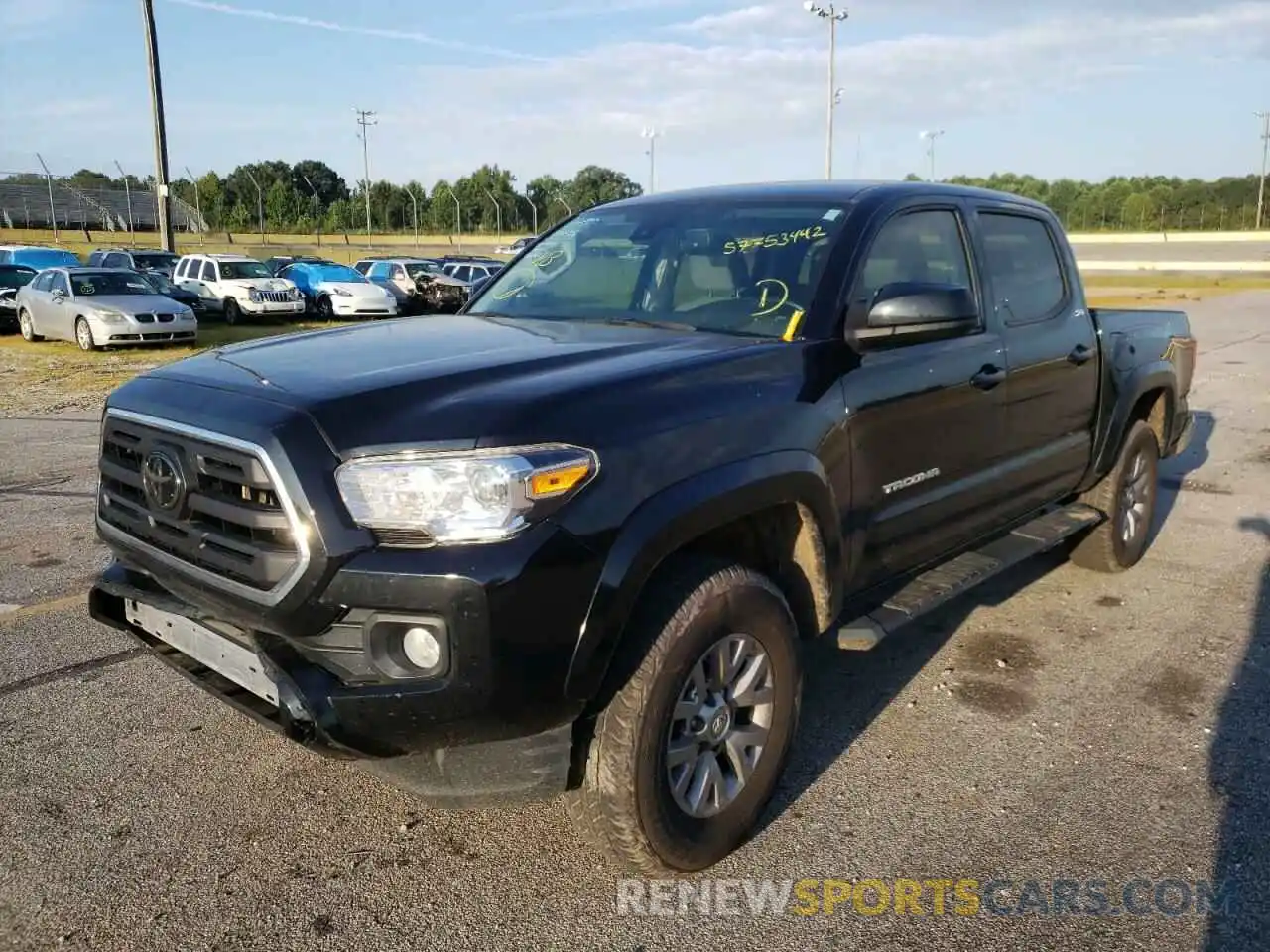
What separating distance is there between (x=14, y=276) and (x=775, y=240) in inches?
933

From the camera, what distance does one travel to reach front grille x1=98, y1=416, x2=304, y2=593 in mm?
2598

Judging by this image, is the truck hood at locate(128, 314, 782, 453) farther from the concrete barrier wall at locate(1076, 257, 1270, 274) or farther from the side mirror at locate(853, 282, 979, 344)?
the concrete barrier wall at locate(1076, 257, 1270, 274)

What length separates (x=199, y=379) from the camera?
9.85 feet

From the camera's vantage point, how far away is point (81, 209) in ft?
198

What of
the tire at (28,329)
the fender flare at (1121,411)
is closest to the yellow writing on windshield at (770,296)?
the fender flare at (1121,411)

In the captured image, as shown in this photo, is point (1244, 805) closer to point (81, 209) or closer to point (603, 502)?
point (603, 502)

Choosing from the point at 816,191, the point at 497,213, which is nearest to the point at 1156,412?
the point at 816,191

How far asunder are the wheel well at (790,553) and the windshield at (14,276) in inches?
916

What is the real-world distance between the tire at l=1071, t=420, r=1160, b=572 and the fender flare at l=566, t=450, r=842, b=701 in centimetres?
295

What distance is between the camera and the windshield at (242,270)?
23875 millimetres

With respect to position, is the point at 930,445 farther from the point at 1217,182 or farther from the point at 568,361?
the point at 1217,182

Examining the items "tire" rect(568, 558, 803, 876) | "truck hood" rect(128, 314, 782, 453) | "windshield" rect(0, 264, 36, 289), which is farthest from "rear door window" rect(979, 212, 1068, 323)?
"windshield" rect(0, 264, 36, 289)

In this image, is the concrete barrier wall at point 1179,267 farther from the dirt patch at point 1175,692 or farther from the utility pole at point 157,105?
the dirt patch at point 1175,692

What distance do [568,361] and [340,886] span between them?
1619 mm
